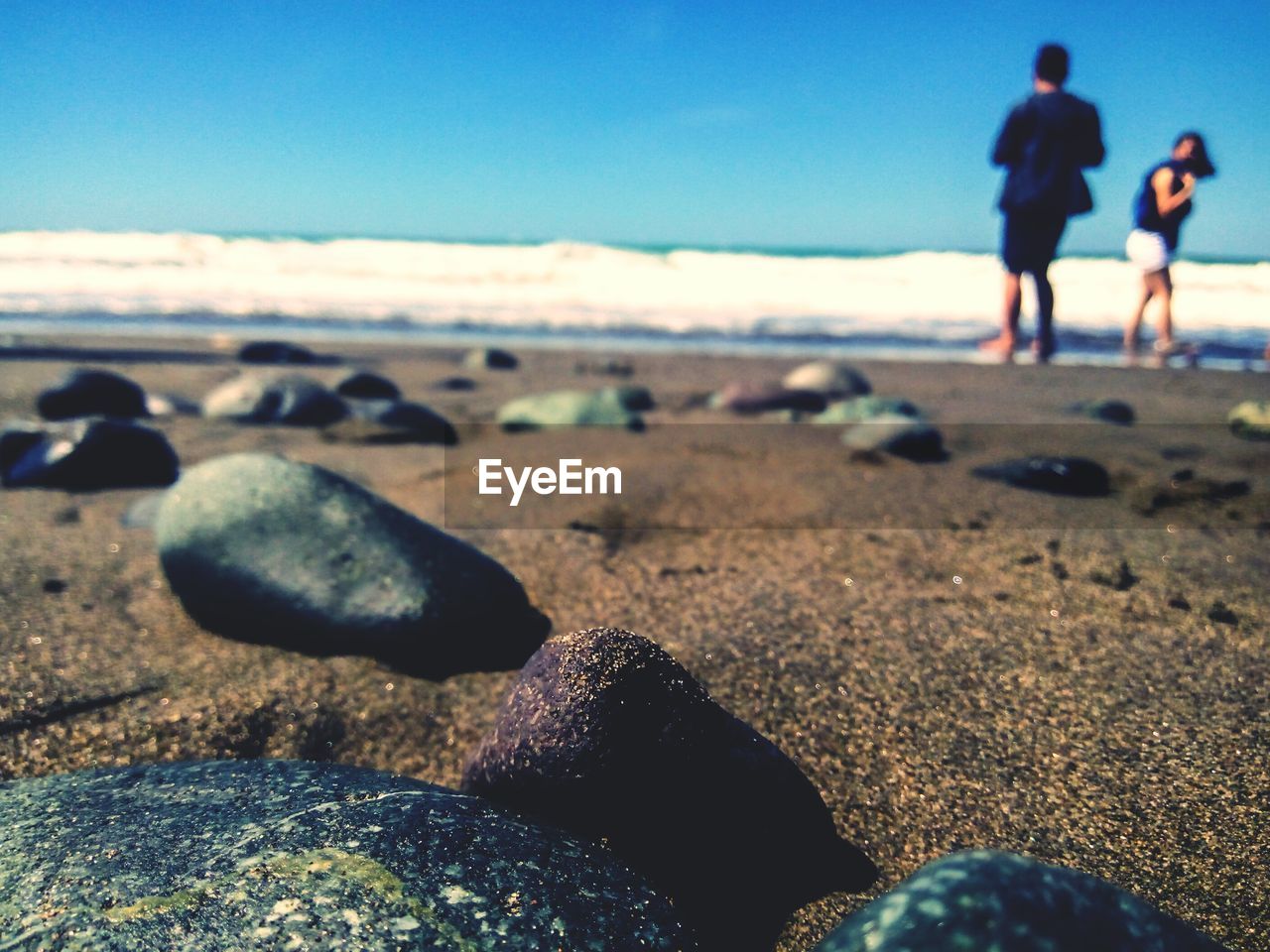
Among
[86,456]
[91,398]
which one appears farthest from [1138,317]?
[86,456]

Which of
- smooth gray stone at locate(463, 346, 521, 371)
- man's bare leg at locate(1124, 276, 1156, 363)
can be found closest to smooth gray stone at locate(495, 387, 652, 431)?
smooth gray stone at locate(463, 346, 521, 371)

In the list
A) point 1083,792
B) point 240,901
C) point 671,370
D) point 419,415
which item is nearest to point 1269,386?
point 671,370

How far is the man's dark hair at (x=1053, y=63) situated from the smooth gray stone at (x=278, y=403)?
4.28 metres

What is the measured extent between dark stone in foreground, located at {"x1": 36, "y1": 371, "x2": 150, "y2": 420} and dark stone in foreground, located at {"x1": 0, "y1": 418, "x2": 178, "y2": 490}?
2.76 feet

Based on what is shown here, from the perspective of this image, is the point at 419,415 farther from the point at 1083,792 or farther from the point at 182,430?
the point at 1083,792

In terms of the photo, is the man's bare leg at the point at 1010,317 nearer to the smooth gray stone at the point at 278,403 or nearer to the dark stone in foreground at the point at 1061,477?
the dark stone in foreground at the point at 1061,477

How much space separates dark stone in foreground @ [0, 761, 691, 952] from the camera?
2.79 ft

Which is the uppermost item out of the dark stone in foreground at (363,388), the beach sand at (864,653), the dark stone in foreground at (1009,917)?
the dark stone in foreground at (363,388)

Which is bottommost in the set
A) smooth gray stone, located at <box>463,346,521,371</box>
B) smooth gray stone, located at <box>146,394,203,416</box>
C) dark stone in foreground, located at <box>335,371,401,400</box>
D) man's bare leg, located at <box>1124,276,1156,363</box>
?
smooth gray stone, located at <box>146,394,203,416</box>

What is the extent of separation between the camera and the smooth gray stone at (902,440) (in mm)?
3363

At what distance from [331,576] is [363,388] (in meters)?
3.01

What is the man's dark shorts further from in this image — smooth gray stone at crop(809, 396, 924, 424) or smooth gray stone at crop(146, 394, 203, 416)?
smooth gray stone at crop(146, 394, 203, 416)

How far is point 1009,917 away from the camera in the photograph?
79 centimetres
